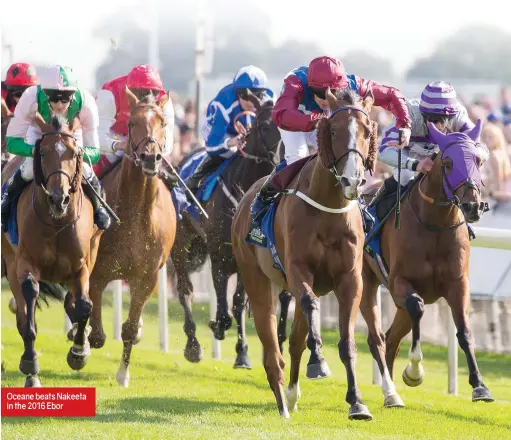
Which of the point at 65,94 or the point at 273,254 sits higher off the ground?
the point at 65,94

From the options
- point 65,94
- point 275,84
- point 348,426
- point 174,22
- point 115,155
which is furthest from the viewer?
point 174,22

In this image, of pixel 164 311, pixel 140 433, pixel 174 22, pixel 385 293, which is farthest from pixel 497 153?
pixel 174 22

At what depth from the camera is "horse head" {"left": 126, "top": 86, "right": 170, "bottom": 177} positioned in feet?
28.5

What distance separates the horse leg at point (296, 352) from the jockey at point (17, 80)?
440cm

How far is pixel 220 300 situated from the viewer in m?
10.0

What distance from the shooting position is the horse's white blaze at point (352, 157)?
662 cm

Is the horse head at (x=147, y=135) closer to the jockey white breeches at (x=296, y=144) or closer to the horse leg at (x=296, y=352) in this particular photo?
the jockey white breeches at (x=296, y=144)

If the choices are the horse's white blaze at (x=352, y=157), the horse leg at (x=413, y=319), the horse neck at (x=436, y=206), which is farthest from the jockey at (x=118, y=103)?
the horse's white blaze at (x=352, y=157)

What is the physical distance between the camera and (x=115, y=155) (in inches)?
395

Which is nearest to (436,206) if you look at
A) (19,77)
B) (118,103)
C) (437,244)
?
(437,244)

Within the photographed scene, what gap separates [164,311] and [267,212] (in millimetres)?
3911

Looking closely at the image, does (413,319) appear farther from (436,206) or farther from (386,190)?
(386,190)

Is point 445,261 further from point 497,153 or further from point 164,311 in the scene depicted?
point 497,153

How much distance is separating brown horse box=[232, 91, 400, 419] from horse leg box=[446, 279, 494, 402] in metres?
0.73
